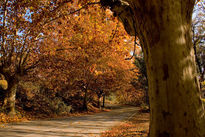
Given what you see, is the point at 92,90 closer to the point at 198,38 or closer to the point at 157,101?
the point at 198,38

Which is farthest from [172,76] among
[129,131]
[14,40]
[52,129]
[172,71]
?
[14,40]

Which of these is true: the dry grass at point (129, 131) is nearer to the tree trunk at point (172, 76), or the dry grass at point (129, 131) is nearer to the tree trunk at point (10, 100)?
the tree trunk at point (172, 76)

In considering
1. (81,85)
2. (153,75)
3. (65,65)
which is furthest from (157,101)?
(81,85)

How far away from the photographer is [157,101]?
73.1 inches

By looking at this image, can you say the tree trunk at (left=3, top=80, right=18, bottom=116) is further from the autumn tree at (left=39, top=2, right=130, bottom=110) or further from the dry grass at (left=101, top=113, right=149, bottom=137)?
the dry grass at (left=101, top=113, right=149, bottom=137)

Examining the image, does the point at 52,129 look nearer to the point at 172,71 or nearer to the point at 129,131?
the point at 129,131

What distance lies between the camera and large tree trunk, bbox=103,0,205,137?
1.73 m

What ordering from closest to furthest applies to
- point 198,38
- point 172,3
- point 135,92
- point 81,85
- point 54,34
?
point 172,3
point 54,34
point 198,38
point 81,85
point 135,92

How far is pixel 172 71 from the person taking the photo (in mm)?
1784

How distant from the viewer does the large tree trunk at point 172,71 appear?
5.68 feet

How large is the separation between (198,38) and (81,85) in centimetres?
1726

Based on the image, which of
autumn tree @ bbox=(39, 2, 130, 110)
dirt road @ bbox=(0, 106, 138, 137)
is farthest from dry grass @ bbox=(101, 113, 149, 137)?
autumn tree @ bbox=(39, 2, 130, 110)

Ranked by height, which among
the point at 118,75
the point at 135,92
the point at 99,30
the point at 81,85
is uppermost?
the point at 99,30

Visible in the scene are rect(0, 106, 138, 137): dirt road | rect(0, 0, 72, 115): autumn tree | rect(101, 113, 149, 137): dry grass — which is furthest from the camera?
rect(0, 0, 72, 115): autumn tree
